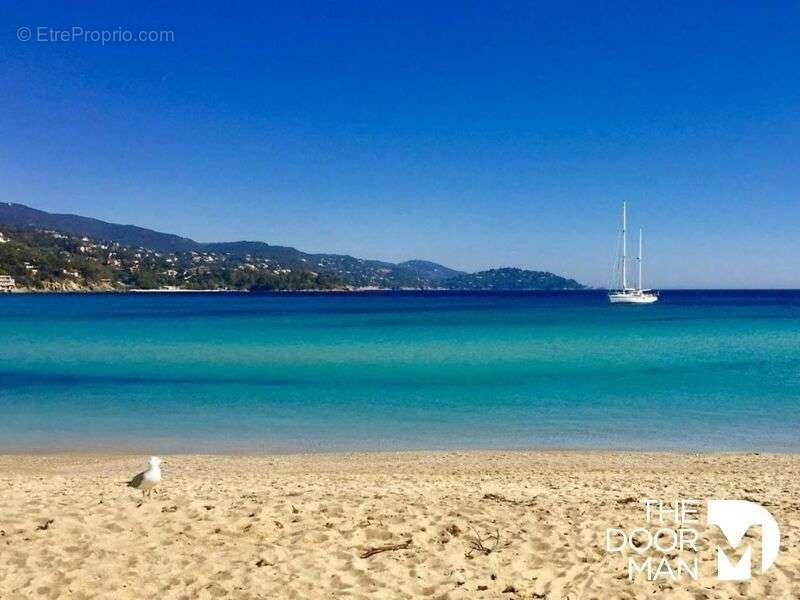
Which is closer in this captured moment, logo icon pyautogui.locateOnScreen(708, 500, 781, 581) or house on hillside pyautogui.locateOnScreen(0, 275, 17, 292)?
logo icon pyautogui.locateOnScreen(708, 500, 781, 581)

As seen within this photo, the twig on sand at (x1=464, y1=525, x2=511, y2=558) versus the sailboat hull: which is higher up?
the sailboat hull

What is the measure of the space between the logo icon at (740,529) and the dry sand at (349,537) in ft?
0.43

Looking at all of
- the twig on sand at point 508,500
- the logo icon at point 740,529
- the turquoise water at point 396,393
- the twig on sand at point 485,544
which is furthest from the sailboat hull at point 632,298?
the twig on sand at point 485,544

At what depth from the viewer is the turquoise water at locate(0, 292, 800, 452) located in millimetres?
17297

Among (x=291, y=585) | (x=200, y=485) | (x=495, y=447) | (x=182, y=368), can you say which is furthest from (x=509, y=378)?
(x=291, y=585)

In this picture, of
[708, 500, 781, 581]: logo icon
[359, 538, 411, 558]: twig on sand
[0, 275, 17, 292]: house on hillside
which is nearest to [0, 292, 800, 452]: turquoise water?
[708, 500, 781, 581]: logo icon

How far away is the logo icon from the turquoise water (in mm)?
6792

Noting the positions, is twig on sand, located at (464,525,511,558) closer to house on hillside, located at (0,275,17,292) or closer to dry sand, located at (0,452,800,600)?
dry sand, located at (0,452,800,600)

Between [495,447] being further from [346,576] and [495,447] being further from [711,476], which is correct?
[346,576]

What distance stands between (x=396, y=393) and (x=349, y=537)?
17.2 meters

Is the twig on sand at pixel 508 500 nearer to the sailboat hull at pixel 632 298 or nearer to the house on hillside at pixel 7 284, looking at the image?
the sailboat hull at pixel 632 298

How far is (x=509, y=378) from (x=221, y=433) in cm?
1466

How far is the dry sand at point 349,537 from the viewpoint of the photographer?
647 cm

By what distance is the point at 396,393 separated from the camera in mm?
24781
